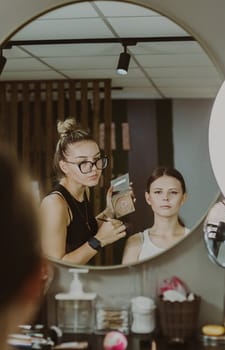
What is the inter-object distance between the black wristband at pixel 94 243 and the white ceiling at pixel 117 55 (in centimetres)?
48

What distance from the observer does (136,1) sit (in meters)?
1.91

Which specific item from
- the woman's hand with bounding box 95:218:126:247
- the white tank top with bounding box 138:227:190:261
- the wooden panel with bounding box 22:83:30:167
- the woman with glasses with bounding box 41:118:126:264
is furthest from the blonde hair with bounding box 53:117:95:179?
the white tank top with bounding box 138:227:190:261

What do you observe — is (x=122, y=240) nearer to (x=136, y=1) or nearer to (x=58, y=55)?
(x=58, y=55)

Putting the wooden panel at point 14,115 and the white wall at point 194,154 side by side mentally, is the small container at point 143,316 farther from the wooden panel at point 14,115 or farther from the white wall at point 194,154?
the wooden panel at point 14,115

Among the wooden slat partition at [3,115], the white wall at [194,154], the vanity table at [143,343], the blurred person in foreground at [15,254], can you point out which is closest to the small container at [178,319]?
the vanity table at [143,343]

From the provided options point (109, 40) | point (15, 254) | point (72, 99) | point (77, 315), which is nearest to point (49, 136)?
point (72, 99)

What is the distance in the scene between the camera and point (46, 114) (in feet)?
6.42

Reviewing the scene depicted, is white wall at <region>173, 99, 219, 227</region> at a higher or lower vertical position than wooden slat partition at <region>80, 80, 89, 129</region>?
lower

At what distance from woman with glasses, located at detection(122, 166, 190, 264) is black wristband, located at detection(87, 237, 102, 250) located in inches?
3.5

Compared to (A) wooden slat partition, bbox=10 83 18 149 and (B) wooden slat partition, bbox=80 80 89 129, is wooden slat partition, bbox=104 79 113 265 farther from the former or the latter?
(A) wooden slat partition, bbox=10 83 18 149

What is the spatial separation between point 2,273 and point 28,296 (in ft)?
0.09

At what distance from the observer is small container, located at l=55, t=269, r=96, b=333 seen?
1914 millimetres

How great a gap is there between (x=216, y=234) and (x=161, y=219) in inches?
7.4

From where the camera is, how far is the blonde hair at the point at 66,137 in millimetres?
1930
